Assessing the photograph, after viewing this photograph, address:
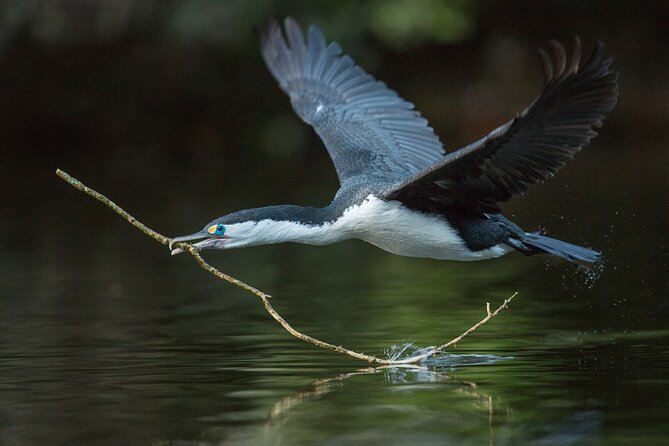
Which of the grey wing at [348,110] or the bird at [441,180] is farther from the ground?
the grey wing at [348,110]

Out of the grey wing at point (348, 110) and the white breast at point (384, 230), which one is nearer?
the white breast at point (384, 230)

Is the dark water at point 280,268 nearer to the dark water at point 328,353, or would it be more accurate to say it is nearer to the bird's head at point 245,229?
the dark water at point 328,353

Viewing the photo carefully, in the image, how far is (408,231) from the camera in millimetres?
7387

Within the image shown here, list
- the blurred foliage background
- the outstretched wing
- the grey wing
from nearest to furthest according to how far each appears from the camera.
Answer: the outstretched wing < the grey wing < the blurred foliage background

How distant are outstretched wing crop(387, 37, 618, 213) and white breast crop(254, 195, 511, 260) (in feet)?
0.71

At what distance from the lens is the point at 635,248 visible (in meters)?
11.1

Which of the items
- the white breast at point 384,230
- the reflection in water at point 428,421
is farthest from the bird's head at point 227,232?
the reflection in water at point 428,421

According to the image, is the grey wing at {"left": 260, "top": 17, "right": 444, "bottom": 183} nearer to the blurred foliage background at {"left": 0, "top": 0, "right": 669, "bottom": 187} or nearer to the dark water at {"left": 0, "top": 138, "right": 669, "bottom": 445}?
the dark water at {"left": 0, "top": 138, "right": 669, "bottom": 445}

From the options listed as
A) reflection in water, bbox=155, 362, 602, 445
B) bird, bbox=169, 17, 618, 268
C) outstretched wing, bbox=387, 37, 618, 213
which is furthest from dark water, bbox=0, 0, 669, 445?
outstretched wing, bbox=387, 37, 618, 213

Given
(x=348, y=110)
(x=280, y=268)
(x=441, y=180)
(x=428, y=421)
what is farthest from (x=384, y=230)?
(x=280, y=268)

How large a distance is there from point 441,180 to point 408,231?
0.47m

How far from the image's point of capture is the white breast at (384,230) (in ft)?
23.9

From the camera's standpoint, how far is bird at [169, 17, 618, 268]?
6.44 meters

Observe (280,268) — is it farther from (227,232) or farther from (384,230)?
(227,232)
